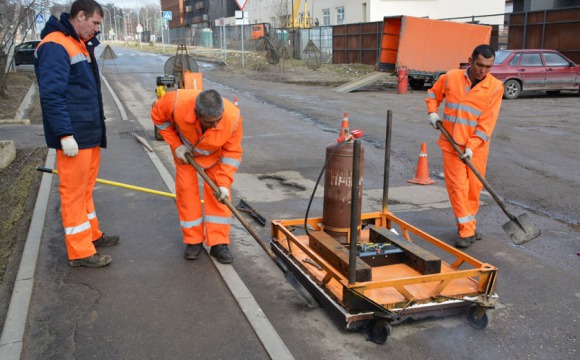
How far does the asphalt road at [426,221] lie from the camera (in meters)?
3.54

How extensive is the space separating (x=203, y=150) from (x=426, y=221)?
2.73 metres

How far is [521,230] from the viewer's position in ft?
15.8

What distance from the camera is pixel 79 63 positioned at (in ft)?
14.1

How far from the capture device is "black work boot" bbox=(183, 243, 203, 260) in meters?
4.75

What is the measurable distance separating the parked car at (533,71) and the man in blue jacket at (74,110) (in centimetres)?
1530

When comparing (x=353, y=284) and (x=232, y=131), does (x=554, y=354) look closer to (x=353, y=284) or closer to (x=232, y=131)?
(x=353, y=284)

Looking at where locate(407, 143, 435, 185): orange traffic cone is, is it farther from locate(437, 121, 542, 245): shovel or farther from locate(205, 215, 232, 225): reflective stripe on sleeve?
locate(205, 215, 232, 225): reflective stripe on sleeve

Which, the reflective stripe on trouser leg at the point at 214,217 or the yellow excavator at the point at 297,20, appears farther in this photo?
the yellow excavator at the point at 297,20

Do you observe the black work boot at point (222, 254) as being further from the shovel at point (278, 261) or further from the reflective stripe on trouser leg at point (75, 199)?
the reflective stripe on trouser leg at point (75, 199)

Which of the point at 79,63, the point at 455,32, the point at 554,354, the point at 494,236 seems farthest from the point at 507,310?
the point at 455,32

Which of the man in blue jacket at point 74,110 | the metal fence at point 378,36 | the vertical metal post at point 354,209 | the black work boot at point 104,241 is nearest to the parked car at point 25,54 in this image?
the metal fence at point 378,36

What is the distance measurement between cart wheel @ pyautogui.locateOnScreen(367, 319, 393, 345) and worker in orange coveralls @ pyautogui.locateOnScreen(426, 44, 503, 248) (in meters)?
1.93

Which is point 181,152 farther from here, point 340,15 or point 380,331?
point 340,15

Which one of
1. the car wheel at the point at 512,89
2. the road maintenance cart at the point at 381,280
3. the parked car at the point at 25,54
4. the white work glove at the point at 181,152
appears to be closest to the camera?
the road maintenance cart at the point at 381,280
